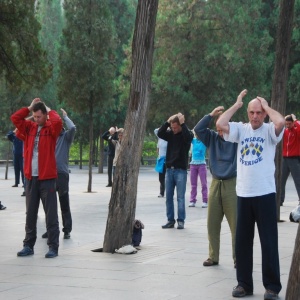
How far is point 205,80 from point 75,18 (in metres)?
16.1

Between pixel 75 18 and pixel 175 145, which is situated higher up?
pixel 75 18

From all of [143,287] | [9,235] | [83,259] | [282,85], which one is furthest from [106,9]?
[143,287]

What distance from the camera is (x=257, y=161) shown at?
8.54m

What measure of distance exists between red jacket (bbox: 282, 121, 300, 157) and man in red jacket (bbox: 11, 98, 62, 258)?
795cm

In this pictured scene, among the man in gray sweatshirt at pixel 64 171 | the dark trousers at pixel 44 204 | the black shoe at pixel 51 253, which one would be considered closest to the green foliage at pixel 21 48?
the man in gray sweatshirt at pixel 64 171

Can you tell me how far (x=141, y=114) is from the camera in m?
12.0

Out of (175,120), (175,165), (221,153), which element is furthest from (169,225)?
(221,153)

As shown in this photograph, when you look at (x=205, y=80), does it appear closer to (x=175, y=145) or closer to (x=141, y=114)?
(x=175, y=145)

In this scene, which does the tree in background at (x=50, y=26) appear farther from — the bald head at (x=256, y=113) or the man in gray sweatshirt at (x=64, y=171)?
the bald head at (x=256, y=113)

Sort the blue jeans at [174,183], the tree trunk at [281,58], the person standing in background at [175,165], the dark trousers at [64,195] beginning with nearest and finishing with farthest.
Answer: the dark trousers at [64,195] < the person standing in background at [175,165] < the blue jeans at [174,183] < the tree trunk at [281,58]

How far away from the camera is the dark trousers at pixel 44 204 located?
11344 millimetres

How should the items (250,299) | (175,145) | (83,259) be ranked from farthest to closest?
1. (175,145)
2. (83,259)
3. (250,299)

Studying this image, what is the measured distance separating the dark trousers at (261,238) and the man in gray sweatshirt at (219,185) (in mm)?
1747

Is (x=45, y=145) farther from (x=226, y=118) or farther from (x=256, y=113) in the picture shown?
(x=256, y=113)
